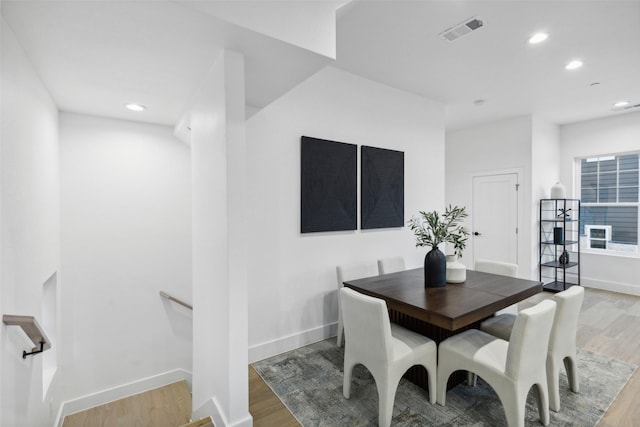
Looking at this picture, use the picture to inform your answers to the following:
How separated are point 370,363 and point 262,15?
6.76 feet

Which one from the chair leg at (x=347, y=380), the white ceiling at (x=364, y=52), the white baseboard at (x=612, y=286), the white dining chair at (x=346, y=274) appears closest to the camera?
the white ceiling at (x=364, y=52)

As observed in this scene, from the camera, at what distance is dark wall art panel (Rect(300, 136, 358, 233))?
10.2 ft

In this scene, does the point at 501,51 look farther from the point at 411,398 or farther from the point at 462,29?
the point at 411,398

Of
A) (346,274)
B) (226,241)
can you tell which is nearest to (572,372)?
(346,274)

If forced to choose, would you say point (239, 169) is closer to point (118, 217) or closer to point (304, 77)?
point (304, 77)

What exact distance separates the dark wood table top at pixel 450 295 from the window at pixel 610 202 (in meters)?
4.06

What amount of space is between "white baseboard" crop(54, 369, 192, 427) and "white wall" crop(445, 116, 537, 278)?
4.97 m

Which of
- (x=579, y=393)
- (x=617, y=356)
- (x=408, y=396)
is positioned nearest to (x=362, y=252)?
(x=408, y=396)

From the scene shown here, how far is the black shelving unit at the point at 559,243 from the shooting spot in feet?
16.9

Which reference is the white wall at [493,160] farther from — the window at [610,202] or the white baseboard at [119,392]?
the white baseboard at [119,392]

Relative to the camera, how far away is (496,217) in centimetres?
547

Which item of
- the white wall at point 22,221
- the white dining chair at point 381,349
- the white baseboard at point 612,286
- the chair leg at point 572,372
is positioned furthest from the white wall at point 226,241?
the white baseboard at point 612,286

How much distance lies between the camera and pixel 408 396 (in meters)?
2.25

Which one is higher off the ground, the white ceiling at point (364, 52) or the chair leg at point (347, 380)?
the white ceiling at point (364, 52)
